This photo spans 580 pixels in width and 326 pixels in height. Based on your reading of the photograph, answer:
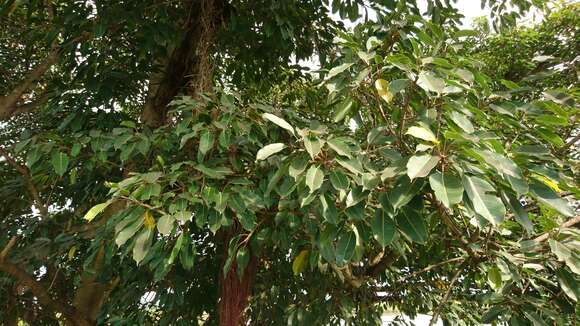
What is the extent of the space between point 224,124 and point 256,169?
0.21 m

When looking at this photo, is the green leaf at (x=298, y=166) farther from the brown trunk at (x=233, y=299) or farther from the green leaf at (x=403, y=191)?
the brown trunk at (x=233, y=299)

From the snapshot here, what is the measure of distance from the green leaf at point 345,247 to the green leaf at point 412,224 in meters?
0.15

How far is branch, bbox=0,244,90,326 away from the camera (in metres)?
2.04

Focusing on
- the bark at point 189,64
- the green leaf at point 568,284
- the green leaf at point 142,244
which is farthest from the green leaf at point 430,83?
the bark at point 189,64

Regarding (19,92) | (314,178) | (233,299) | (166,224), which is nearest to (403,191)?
(314,178)

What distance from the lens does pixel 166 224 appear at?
1238mm

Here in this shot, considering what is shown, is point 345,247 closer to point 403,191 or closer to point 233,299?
point 403,191

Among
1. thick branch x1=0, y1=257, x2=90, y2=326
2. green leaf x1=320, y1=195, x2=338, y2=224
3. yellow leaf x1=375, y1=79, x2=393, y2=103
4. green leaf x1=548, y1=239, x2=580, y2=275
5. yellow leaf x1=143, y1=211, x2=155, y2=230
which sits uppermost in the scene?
yellow leaf x1=375, y1=79, x2=393, y2=103

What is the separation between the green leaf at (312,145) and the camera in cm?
99

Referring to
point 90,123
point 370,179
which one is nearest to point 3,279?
point 90,123

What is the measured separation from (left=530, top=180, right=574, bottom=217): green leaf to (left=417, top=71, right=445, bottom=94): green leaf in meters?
0.28

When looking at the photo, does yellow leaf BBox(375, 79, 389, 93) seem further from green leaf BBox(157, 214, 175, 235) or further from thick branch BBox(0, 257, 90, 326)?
thick branch BBox(0, 257, 90, 326)

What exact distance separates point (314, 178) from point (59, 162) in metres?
1.03

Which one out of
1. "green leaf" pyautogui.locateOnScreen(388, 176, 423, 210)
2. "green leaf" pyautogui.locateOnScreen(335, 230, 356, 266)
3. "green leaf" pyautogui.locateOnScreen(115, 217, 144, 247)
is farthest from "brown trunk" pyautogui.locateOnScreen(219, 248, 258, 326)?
"green leaf" pyautogui.locateOnScreen(388, 176, 423, 210)
